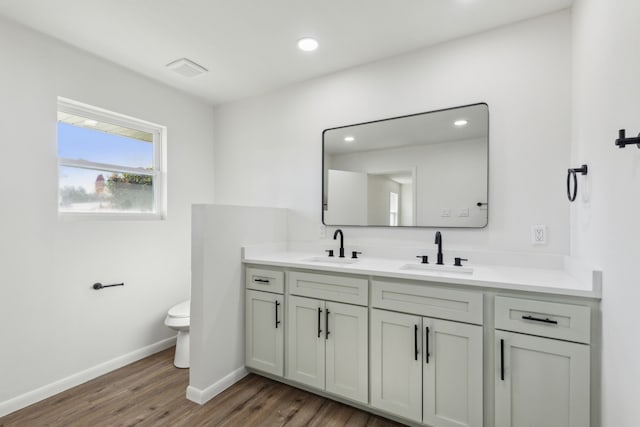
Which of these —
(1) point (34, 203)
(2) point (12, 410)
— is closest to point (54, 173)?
(1) point (34, 203)

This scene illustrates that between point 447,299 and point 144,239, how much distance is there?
254cm

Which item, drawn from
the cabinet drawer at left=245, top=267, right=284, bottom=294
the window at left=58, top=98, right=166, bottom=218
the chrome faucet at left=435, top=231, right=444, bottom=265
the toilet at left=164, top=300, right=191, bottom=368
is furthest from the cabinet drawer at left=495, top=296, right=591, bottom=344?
the window at left=58, top=98, right=166, bottom=218

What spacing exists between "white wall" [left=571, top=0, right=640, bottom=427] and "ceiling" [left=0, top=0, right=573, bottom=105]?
713 mm

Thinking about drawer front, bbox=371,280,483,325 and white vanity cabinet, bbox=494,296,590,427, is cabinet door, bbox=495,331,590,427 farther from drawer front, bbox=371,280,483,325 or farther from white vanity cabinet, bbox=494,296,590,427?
drawer front, bbox=371,280,483,325

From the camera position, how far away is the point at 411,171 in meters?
2.38

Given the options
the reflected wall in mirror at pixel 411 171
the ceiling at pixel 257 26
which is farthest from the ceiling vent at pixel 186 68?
the reflected wall in mirror at pixel 411 171

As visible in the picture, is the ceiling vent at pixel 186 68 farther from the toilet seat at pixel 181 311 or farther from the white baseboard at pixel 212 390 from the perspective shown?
the white baseboard at pixel 212 390

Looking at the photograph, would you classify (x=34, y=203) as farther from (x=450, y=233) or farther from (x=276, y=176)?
(x=450, y=233)

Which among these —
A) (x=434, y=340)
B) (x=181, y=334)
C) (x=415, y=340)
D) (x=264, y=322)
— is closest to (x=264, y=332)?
(x=264, y=322)

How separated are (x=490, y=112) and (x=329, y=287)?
1.63 meters

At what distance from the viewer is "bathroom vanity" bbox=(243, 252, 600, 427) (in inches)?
55.9

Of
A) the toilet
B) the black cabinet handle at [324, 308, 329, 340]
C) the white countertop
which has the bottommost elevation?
the toilet

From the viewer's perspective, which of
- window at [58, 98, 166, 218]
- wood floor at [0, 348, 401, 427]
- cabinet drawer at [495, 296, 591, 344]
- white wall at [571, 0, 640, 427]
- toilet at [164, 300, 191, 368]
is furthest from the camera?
toilet at [164, 300, 191, 368]

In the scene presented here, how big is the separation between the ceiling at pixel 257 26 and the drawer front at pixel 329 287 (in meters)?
1.70
